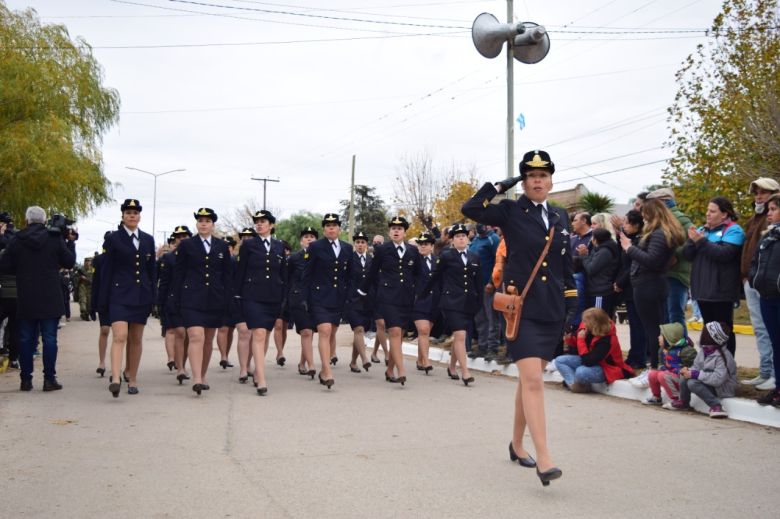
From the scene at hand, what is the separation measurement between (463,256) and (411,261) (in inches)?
28.8

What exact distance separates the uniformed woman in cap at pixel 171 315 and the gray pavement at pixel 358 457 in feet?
5.51

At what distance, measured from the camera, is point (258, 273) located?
36.0ft

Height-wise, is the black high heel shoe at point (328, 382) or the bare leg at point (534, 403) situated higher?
the bare leg at point (534, 403)

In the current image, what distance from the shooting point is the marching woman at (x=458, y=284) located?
11.7m

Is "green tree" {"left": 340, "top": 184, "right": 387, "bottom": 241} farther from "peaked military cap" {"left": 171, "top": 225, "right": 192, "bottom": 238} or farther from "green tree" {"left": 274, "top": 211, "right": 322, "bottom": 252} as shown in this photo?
"peaked military cap" {"left": 171, "top": 225, "right": 192, "bottom": 238}

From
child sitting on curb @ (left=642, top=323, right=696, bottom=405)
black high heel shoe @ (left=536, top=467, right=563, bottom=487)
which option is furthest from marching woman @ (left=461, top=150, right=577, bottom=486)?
child sitting on curb @ (left=642, top=323, right=696, bottom=405)

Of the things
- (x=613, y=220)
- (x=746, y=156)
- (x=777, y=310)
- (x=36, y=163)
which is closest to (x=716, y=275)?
(x=777, y=310)

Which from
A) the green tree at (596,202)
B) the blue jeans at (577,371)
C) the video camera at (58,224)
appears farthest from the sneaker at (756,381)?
the green tree at (596,202)

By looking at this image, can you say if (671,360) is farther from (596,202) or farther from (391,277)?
(596,202)

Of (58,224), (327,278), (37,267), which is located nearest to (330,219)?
(327,278)

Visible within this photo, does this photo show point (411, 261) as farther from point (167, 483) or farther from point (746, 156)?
point (746, 156)

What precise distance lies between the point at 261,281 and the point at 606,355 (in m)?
4.37

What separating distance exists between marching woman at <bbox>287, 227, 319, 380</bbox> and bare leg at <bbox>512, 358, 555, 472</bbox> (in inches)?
242

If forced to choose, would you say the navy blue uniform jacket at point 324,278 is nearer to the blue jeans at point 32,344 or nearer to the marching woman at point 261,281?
the marching woman at point 261,281
